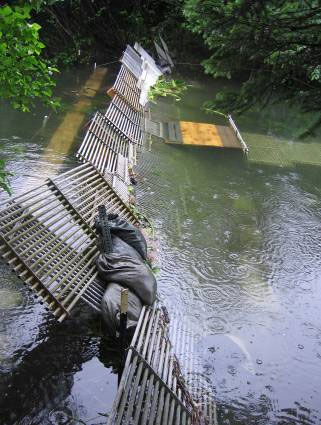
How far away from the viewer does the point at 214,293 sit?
624cm

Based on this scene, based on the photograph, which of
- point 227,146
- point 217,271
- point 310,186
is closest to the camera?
point 217,271

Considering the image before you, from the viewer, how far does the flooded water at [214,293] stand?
458 centimetres

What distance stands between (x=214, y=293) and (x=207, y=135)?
6446mm

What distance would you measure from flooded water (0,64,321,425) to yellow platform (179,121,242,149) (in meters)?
0.51

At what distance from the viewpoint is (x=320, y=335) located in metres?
5.85

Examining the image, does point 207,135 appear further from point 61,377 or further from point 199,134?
point 61,377

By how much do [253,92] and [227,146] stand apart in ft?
22.2

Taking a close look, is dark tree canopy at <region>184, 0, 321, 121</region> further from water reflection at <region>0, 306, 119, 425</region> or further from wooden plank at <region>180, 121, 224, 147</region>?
wooden plank at <region>180, 121, 224, 147</region>

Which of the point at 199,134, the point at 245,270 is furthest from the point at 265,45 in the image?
the point at 199,134

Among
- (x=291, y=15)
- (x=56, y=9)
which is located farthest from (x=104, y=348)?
(x=56, y=9)

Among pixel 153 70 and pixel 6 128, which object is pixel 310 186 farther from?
pixel 153 70

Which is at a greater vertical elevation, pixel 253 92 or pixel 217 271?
pixel 253 92

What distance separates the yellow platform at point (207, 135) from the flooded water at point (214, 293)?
51 centimetres

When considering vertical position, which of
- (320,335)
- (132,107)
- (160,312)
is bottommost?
(320,335)
